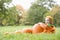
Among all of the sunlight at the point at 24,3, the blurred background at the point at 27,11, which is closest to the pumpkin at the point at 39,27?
the blurred background at the point at 27,11

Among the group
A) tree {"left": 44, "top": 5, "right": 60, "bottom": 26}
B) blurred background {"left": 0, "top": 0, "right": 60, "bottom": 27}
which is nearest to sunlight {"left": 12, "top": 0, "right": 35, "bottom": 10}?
blurred background {"left": 0, "top": 0, "right": 60, "bottom": 27}

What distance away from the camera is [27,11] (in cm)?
126

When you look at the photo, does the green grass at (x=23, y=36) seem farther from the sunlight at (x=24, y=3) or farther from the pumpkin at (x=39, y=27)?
the sunlight at (x=24, y=3)

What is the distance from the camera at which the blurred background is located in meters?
1.25

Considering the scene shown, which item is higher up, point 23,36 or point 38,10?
point 38,10

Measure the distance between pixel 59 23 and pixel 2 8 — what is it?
1.22 feet

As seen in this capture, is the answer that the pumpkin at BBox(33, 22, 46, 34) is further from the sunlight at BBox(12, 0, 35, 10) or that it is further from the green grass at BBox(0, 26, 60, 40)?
the sunlight at BBox(12, 0, 35, 10)

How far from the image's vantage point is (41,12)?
1263mm

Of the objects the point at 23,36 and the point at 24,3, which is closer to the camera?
the point at 23,36

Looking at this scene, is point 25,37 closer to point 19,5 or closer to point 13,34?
point 13,34

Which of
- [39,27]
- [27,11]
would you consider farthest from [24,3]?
[39,27]

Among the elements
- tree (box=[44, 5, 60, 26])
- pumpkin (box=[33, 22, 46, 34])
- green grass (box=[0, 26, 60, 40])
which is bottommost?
green grass (box=[0, 26, 60, 40])

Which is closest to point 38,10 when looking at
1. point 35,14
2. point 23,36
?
point 35,14

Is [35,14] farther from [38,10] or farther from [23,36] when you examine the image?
[23,36]
